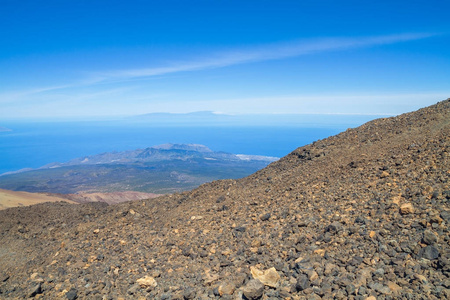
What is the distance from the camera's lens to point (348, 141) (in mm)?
12516

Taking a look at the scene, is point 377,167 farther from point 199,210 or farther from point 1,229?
point 1,229

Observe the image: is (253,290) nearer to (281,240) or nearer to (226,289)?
(226,289)

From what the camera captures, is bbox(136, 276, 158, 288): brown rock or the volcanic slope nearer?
the volcanic slope

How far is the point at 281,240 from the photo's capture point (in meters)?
6.15

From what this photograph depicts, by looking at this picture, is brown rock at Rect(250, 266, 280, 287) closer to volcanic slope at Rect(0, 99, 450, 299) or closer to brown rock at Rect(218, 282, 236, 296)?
volcanic slope at Rect(0, 99, 450, 299)

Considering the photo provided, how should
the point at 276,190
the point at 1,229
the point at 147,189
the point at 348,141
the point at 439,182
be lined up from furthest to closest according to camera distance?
the point at 147,189
the point at 348,141
the point at 1,229
the point at 276,190
the point at 439,182

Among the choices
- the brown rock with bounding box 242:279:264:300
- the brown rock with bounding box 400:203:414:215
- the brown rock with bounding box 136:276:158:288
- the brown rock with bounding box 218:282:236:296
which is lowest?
the brown rock with bounding box 136:276:158:288

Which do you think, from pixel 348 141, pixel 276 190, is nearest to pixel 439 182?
pixel 276 190

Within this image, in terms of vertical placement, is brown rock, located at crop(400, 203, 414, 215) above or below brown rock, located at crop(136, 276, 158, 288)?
above

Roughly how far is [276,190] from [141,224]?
4.79m

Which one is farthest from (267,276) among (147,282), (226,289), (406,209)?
(406,209)

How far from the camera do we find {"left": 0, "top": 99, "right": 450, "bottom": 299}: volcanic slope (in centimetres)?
462

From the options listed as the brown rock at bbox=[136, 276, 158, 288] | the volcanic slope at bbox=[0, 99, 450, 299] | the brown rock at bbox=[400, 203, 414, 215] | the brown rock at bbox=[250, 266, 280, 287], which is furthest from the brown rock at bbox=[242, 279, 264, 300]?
the brown rock at bbox=[400, 203, 414, 215]

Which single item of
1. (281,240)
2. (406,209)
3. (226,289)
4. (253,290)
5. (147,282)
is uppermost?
(406,209)
